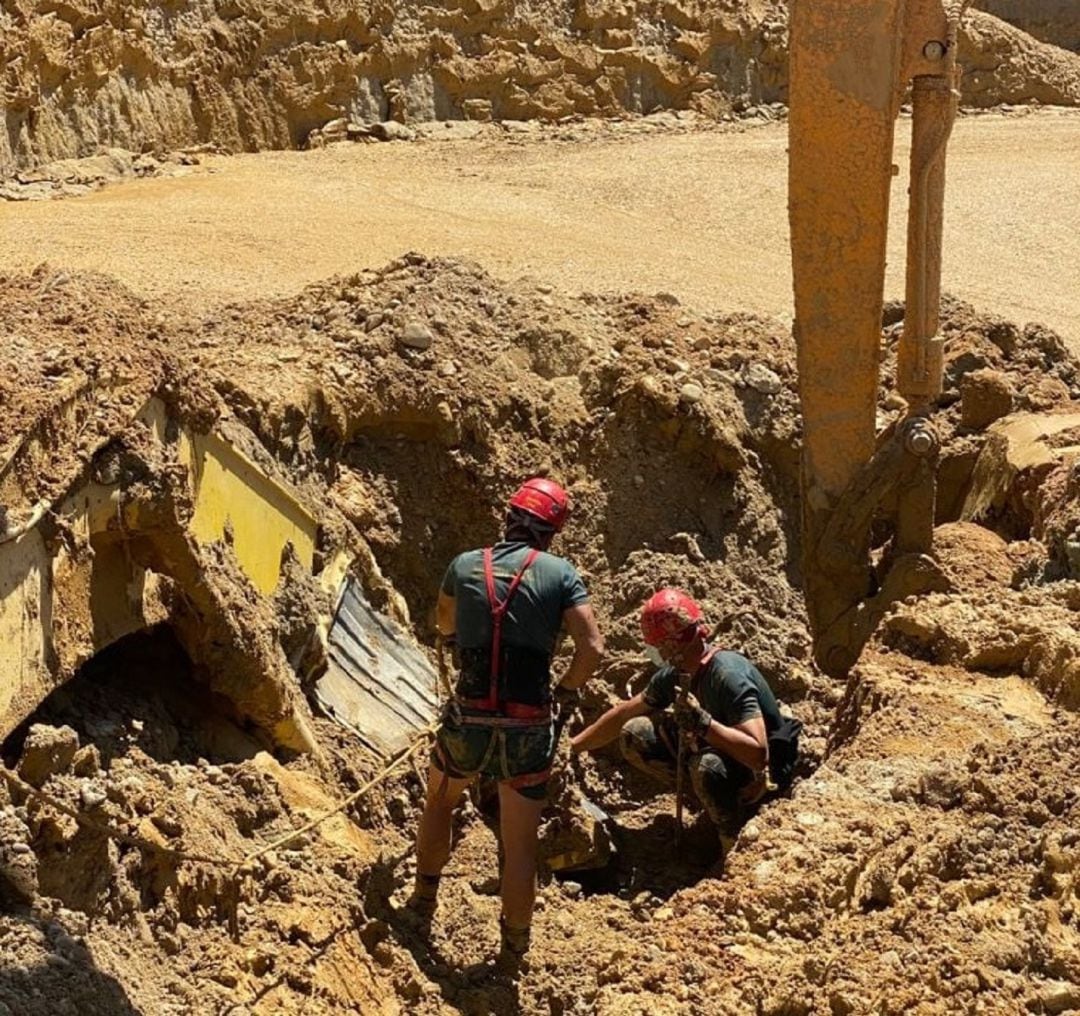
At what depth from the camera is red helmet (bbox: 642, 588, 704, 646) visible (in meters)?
6.24

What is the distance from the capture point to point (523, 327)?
28.2 ft

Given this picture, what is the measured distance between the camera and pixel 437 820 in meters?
5.39

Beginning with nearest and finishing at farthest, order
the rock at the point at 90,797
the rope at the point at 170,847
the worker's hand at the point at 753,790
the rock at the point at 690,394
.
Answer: the rope at the point at 170,847
the rock at the point at 90,797
the worker's hand at the point at 753,790
the rock at the point at 690,394

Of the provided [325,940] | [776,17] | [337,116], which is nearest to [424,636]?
[325,940]

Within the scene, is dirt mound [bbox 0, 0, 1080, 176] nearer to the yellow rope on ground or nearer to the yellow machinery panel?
the yellow machinery panel

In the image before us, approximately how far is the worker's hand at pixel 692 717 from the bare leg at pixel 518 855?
41.2 inches

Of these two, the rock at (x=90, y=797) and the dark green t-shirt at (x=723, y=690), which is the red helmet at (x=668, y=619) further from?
the rock at (x=90, y=797)

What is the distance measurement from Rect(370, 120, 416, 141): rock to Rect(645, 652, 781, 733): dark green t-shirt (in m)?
12.4

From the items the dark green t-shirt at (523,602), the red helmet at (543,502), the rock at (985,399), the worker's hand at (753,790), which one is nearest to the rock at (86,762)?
the dark green t-shirt at (523,602)

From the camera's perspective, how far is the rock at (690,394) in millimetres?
8445

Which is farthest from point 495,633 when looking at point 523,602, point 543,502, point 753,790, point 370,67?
point 370,67

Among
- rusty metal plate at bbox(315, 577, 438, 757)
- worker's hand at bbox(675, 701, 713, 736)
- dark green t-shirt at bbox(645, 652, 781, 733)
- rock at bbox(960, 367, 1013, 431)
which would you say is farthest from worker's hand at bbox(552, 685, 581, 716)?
rock at bbox(960, 367, 1013, 431)

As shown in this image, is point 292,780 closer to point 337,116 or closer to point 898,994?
point 898,994

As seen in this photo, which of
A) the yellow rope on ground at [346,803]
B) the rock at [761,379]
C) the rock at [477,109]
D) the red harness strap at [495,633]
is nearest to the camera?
the yellow rope on ground at [346,803]
